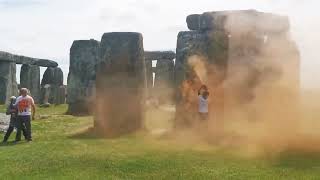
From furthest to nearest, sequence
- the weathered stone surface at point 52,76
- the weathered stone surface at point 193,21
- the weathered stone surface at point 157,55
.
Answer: the weathered stone surface at point 52,76 < the weathered stone surface at point 157,55 < the weathered stone surface at point 193,21

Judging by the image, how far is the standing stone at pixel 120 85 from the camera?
845 inches

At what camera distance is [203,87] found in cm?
2050

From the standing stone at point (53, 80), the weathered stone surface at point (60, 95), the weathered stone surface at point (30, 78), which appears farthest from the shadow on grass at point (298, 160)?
the standing stone at point (53, 80)

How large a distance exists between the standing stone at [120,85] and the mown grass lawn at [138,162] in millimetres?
3271

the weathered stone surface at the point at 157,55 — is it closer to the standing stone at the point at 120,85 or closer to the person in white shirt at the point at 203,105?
the standing stone at the point at 120,85

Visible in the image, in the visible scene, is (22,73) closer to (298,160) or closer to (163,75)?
(163,75)

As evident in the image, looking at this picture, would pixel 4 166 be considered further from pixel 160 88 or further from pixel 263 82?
pixel 160 88

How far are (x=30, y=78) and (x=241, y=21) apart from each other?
2170 centimetres

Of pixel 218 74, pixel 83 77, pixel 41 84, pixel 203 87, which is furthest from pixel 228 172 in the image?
pixel 41 84

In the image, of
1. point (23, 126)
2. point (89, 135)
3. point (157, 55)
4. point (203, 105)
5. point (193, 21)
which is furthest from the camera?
point (157, 55)

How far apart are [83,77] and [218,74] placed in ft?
40.2

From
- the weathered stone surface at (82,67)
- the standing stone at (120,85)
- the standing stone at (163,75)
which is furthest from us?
the standing stone at (163,75)

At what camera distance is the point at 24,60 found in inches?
1588

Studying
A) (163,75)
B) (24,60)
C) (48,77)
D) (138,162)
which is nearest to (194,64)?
(138,162)
